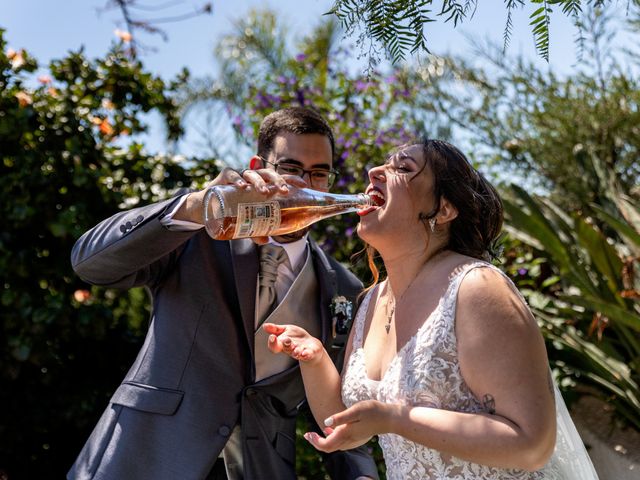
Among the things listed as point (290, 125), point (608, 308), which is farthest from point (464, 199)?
point (608, 308)

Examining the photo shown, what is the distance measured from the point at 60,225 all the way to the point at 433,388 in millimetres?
2505

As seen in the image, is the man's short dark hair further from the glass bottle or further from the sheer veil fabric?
the sheer veil fabric

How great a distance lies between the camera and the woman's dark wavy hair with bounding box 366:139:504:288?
219 centimetres

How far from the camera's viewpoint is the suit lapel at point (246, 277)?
2439 mm

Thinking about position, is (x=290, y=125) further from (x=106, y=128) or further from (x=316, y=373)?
(x=106, y=128)

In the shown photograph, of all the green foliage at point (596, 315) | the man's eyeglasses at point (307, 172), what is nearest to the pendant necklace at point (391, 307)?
the man's eyeglasses at point (307, 172)

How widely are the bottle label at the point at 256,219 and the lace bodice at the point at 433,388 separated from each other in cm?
54

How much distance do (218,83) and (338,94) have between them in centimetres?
357

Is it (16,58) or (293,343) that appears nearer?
(293,343)

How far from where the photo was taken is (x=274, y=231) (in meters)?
2.30

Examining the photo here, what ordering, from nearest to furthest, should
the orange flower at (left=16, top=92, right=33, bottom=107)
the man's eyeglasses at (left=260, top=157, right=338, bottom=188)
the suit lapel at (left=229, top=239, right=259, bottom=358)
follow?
the suit lapel at (left=229, top=239, right=259, bottom=358)
the man's eyeglasses at (left=260, top=157, right=338, bottom=188)
the orange flower at (left=16, top=92, right=33, bottom=107)

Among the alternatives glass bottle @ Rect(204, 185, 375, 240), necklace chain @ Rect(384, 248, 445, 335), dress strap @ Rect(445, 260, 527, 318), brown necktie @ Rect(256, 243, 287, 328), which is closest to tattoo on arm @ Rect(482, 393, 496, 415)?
dress strap @ Rect(445, 260, 527, 318)

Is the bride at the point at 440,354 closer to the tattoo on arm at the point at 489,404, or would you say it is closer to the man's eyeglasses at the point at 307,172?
the tattoo on arm at the point at 489,404

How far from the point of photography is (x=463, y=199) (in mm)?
2184
